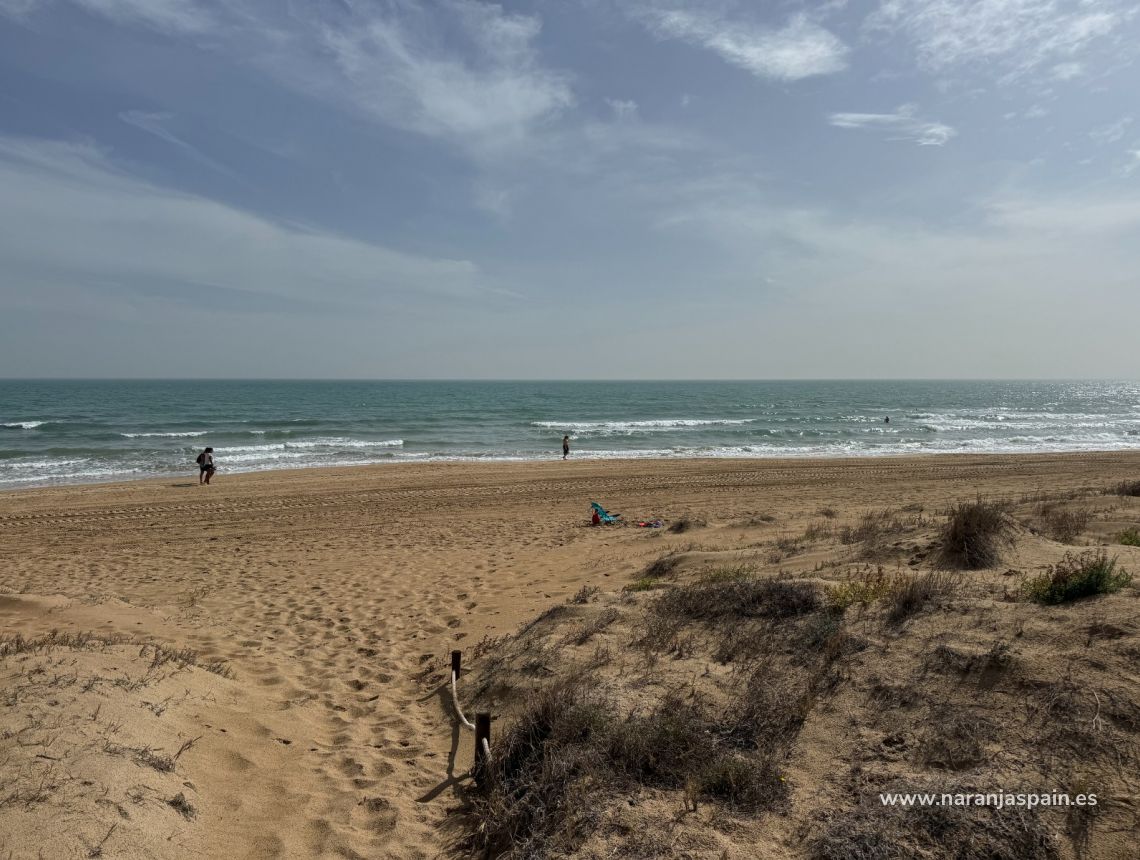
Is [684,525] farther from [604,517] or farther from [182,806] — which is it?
[182,806]

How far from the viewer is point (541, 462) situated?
89.8 ft

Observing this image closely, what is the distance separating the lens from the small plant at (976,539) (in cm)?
634

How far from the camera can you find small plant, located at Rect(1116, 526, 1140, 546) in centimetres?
659

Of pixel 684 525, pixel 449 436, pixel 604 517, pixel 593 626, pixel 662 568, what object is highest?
pixel 593 626

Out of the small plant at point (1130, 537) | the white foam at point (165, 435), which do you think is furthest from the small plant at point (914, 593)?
the white foam at point (165, 435)

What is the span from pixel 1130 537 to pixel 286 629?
992cm

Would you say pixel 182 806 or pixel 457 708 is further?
pixel 457 708

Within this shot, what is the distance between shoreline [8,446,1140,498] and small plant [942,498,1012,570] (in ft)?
60.3

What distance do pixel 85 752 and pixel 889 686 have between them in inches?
193

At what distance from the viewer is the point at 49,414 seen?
48.9 meters

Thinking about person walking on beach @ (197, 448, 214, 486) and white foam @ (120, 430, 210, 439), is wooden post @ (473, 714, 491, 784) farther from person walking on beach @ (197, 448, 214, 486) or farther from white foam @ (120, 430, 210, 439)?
white foam @ (120, 430, 210, 439)

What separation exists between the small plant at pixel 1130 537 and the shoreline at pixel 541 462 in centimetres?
1776

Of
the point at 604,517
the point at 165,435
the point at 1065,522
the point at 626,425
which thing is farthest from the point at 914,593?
the point at 626,425

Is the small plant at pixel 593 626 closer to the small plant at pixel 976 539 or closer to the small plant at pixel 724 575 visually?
the small plant at pixel 724 575
